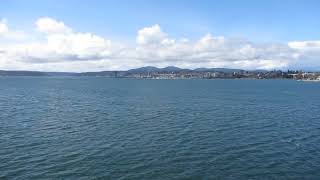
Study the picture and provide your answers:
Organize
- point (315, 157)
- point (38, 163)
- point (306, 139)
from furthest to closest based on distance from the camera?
1. point (306, 139)
2. point (315, 157)
3. point (38, 163)

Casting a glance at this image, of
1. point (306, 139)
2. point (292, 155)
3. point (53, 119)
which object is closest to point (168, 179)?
point (292, 155)

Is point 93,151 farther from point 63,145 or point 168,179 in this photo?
point 168,179

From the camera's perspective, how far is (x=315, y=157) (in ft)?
133

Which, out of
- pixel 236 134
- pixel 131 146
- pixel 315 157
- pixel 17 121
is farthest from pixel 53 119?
pixel 315 157

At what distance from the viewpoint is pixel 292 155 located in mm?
41375

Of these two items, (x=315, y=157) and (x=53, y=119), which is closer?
(x=315, y=157)

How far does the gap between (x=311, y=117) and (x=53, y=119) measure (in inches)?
1905

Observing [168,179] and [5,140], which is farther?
[5,140]

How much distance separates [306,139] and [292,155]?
33.2ft

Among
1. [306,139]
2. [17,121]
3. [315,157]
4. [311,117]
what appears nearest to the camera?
[315,157]

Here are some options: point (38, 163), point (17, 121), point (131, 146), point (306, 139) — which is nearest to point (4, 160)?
point (38, 163)

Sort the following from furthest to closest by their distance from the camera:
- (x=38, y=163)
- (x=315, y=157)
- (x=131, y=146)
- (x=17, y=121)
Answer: (x=17, y=121), (x=131, y=146), (x=315, y=157), (x=38, y=163)

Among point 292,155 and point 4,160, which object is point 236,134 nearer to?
point 292,155

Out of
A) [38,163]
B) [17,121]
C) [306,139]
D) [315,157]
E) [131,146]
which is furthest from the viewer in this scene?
[17,121]
